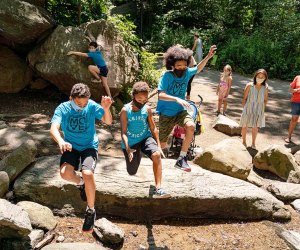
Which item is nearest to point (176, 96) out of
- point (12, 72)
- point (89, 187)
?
point (89, 187)

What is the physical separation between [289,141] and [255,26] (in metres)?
12.9

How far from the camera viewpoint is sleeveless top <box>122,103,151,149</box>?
512cm

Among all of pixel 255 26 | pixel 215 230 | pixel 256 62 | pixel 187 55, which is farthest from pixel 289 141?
pixel 255 26

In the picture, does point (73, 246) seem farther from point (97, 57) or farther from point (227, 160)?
point (97, 57)

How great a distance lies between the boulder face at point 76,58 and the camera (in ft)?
31.5

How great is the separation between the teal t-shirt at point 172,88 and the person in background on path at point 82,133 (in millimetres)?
1319

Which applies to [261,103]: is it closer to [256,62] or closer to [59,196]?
[59,196]

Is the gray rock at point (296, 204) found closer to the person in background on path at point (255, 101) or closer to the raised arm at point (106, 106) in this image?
the person in background on path at point (255, 101)

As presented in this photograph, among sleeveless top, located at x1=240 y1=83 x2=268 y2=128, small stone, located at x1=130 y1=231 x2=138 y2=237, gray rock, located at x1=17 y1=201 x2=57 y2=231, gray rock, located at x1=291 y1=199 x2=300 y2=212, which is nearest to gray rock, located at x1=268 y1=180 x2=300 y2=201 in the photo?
gray rock, located at x1=291 y1=199 x2=300 y2=212

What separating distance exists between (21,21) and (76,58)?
5.14 ft

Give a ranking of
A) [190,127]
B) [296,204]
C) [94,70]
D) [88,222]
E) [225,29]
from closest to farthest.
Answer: [88,222]
[190,127]
[296,204]
[94,70]
[225,29]

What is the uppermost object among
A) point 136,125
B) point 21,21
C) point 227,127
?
point 21,21

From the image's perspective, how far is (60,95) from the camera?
10.7m

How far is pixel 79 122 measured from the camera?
466cm
